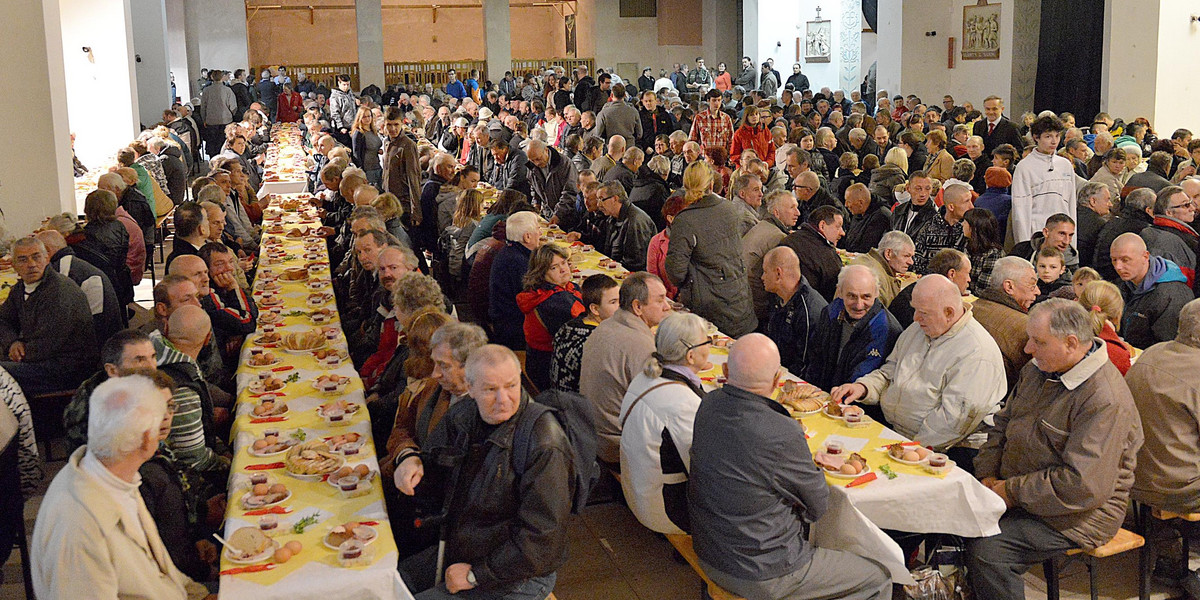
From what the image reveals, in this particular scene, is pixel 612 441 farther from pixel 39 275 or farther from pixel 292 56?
pixel 292 56

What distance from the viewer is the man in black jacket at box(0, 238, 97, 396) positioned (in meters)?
5.68

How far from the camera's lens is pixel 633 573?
478cm

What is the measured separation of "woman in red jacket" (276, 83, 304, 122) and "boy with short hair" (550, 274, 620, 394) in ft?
61.7

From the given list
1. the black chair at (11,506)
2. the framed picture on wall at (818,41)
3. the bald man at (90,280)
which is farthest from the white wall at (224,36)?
the black chair at (11,506)

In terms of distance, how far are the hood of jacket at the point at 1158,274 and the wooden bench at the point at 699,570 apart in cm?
322

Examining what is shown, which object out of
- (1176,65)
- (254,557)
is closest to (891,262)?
(254,557)

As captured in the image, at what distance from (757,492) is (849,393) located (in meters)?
1.41

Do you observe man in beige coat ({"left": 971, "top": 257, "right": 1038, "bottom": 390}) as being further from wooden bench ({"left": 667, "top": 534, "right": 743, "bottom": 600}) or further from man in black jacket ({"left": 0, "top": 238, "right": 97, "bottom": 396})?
man in black jacket ({"left": 0, "top": 238, "right": 97, "bottom": 396})

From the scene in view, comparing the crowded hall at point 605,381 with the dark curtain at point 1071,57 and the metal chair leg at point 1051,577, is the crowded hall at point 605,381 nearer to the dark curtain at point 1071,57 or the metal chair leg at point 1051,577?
the metal chair leg at point 1051,577

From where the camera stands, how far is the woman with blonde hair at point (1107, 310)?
4.68m

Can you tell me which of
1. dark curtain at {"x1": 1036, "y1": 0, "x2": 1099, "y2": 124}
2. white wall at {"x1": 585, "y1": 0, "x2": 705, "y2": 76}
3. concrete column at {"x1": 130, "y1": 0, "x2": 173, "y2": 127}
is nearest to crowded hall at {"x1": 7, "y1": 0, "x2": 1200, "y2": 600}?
dark curtain at {"x1": 1036, "y1": 0, "x2": 1099, "y2": 124}

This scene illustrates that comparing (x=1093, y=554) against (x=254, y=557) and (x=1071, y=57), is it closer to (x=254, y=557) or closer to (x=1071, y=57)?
(x=254, y=557)

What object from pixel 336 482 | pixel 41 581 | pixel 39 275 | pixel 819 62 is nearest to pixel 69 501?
pixel 41 581

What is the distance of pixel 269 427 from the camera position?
457 centimetres
